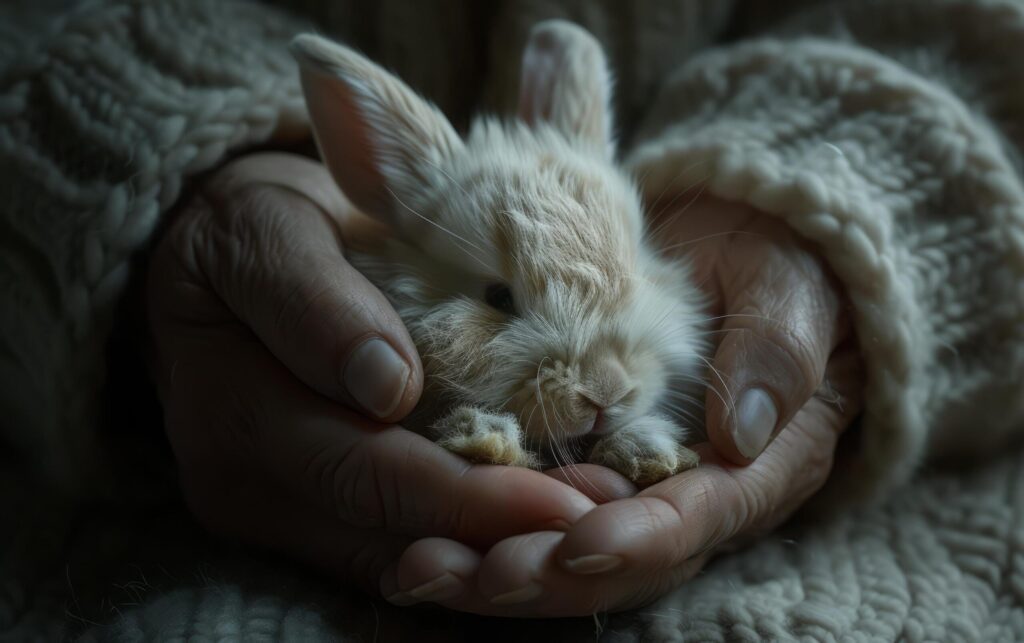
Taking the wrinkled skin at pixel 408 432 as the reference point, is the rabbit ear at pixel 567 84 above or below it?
above

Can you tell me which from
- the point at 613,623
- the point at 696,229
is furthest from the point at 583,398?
the point at 696,229

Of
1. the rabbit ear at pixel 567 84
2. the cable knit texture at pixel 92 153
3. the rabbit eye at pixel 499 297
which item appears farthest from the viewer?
the rabbit ear at pixel 567 84

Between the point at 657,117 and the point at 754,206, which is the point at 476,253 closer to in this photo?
the point at 754,206

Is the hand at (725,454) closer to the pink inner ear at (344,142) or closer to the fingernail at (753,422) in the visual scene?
the fingernail at (753,422)

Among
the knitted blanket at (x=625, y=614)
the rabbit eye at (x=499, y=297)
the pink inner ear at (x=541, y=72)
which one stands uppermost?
the pink inner ear at (x=541, y=72)

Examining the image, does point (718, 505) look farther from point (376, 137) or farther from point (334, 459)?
point (376, 137)

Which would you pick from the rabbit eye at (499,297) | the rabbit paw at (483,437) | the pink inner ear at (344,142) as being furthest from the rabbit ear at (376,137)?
the rabbit paw at (483,437)
